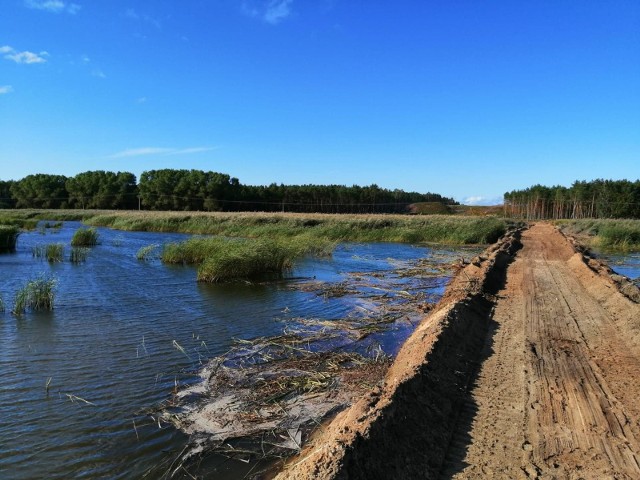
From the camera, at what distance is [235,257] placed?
17.4 metres

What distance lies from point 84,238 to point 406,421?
27890 millimetres

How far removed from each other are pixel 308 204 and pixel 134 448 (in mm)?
98233

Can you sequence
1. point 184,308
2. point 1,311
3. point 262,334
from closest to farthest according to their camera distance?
point 262,334, point 1,311, point 184,308

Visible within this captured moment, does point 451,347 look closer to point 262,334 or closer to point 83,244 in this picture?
point 262,334

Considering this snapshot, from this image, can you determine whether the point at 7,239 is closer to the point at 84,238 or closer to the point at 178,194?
the point at 84,238

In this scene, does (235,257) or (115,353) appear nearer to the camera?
(115,353)

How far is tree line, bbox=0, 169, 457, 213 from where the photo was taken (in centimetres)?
9512

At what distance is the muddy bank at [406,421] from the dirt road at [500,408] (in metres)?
0.01

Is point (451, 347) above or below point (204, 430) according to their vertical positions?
above

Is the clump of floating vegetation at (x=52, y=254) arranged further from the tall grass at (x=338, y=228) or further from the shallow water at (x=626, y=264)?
the shallow water at (x=626, y=264)

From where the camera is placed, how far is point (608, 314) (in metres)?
10.5

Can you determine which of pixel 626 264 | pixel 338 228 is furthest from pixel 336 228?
pixel 626 264

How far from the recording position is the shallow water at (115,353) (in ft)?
16.8

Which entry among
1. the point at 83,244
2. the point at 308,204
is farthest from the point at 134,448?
the point at 308,204
